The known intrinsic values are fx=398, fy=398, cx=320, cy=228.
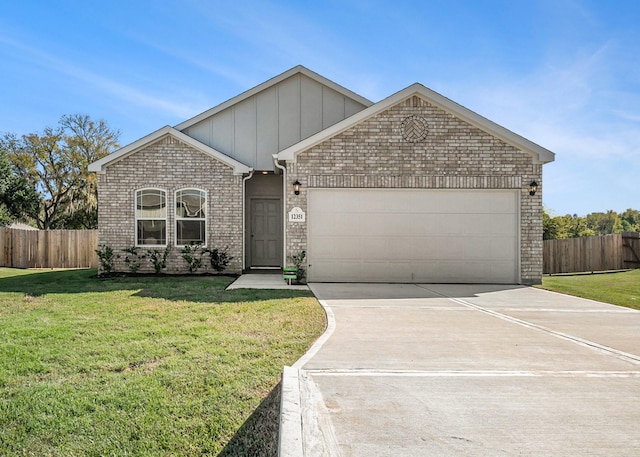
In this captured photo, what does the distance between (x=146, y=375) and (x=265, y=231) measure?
10308 mm

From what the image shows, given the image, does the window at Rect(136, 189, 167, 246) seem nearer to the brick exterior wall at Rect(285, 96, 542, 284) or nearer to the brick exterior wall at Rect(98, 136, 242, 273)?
the brick exterior wall at Rect(98, 136, 242, 273)

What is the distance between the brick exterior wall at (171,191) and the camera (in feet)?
38.7

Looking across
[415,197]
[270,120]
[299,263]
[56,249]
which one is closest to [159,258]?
[299,263]

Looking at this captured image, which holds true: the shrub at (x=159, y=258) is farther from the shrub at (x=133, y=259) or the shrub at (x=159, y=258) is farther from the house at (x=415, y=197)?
the house at (x=415, y=197)

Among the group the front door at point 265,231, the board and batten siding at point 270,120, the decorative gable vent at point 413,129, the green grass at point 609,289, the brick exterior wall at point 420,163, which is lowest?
the green grass at point 609,289

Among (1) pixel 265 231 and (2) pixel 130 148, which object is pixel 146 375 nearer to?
(2) pixel 130 148

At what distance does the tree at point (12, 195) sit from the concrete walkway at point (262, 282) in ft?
67.7

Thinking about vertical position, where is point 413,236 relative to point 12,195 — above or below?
below

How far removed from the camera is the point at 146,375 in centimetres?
369

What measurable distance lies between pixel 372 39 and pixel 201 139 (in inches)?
246

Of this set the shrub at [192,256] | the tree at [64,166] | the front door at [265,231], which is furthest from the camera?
the tree at [64,166]

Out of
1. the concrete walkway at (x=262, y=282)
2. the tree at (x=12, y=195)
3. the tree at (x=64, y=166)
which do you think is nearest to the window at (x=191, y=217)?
the concrete walkway at (x=262, y=282)

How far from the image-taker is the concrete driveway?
2.48m

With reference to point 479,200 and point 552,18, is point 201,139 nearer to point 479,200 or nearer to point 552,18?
point 479,200
